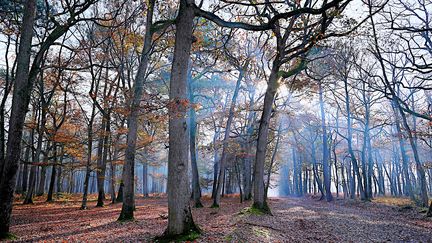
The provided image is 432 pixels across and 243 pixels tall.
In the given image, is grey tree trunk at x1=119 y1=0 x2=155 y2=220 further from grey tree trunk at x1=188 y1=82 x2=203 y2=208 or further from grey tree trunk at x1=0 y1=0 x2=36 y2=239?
grey tree trunk at x1=188 y1=82 x2=203 y2=208

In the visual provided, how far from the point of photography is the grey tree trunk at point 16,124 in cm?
809

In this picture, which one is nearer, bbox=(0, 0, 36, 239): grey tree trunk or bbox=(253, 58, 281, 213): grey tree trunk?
bbox=(0, 0, 36, 239): grey tree trunk

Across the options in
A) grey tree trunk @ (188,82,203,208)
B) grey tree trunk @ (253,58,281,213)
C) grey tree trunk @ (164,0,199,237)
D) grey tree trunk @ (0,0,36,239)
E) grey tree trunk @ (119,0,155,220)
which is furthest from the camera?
grey tree trunk @ (188,82,203,208)

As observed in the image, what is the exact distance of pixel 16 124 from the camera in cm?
834

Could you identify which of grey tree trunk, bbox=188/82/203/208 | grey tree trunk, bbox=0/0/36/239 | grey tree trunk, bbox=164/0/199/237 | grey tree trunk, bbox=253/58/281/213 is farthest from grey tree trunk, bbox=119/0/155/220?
grey tree trunk, bbox=188/82/203/208

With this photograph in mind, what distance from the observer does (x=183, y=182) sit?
274 inches

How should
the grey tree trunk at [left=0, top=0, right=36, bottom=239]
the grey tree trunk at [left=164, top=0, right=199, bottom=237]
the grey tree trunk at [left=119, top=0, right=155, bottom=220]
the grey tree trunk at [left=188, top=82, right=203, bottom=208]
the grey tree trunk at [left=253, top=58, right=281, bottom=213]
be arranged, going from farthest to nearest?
the grey tree trunk at [left=188, top=82, right=203, bottom=208], the grey tree trunk at [left=253, top=58, right=281, bottom=213], the grey tree trunk at [left=119, top=0, right=155, bottom=220], the grey tree trunk at [left=0, top=0, right=36, bottom=239], the grey tree trunk at [left=164, top=0, right=199, bottom=237]

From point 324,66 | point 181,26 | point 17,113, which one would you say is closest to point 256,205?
point 181,26

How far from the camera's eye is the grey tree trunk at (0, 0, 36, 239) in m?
8.09

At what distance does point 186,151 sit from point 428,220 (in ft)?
42.1

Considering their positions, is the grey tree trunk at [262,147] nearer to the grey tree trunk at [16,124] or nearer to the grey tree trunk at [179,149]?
the grey tree trunk at [179,149]

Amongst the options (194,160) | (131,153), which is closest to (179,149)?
(131,153)

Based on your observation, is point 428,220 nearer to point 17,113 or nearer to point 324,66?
point 324,66

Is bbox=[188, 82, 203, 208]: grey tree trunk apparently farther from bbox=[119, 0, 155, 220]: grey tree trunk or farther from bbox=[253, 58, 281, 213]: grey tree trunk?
bbox=[119, 0, 155, 220]: grey tree trunk
